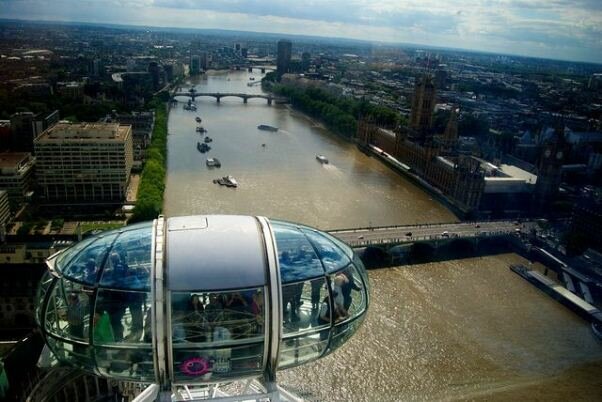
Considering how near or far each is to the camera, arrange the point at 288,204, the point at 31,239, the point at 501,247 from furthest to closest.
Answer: the point at 288,204 → the point at 501,247 → the point at 31,239

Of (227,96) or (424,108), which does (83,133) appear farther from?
(227,96)

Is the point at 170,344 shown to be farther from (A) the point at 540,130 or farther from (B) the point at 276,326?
(A) the point at 540,130

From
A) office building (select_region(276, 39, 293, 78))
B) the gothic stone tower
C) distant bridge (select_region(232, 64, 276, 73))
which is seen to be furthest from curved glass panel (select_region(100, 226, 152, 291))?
distant bridge (select_region(232, 64, 276, 73))

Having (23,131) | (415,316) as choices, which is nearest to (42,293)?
(415,316)

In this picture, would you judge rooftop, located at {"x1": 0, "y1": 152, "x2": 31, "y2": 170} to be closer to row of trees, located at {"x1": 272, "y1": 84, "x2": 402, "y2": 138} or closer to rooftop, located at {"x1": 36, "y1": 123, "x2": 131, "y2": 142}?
rooftop, located at {"x1": 36, "y1": 123, "x2": 131, "y2": 142}

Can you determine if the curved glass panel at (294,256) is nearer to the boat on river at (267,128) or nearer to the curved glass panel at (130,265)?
the curved glass panel at (130,265)

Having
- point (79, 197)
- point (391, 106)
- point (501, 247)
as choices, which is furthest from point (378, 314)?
point (391, 106)

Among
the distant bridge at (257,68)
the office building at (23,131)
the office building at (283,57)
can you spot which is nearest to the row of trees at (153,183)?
the office building at (23,131)
